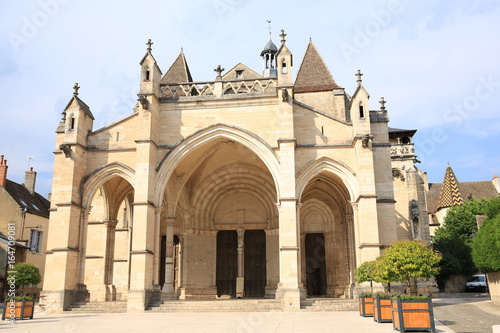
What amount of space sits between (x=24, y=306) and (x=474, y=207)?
27735 millimetres

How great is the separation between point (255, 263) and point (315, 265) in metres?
2.63

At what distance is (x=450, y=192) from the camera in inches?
1369

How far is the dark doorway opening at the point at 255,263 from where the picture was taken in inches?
752

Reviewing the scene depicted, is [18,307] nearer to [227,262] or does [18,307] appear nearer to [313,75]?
[227,262]

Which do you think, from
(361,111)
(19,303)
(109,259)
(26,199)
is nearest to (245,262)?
(109,259)

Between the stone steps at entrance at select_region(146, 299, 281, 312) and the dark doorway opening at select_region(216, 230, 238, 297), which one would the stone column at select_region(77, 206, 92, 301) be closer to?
the stone steps at entrance at select_region(146, 299, 281, 312)

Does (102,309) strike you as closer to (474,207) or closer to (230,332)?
(230,332)

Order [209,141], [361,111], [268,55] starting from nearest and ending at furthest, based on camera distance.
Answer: [361,111]
[209,141]
[268,55]

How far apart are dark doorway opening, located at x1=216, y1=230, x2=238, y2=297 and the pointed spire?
21615 millimetres

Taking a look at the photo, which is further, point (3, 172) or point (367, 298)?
point (3, 172)

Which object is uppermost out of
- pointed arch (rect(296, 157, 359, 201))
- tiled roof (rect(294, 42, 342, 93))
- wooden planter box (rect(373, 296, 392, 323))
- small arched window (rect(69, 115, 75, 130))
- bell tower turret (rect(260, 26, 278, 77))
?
bell tower turret (rect(260, 26, 278, 77))

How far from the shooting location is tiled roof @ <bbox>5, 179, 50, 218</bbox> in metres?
23.8

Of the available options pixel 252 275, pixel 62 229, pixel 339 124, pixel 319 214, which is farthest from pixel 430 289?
pixel 62 229

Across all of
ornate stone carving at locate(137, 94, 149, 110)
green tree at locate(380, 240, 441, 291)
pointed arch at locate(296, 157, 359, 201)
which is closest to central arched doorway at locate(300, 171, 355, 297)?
pointed arch at locate(296, 157, 359, 201)
